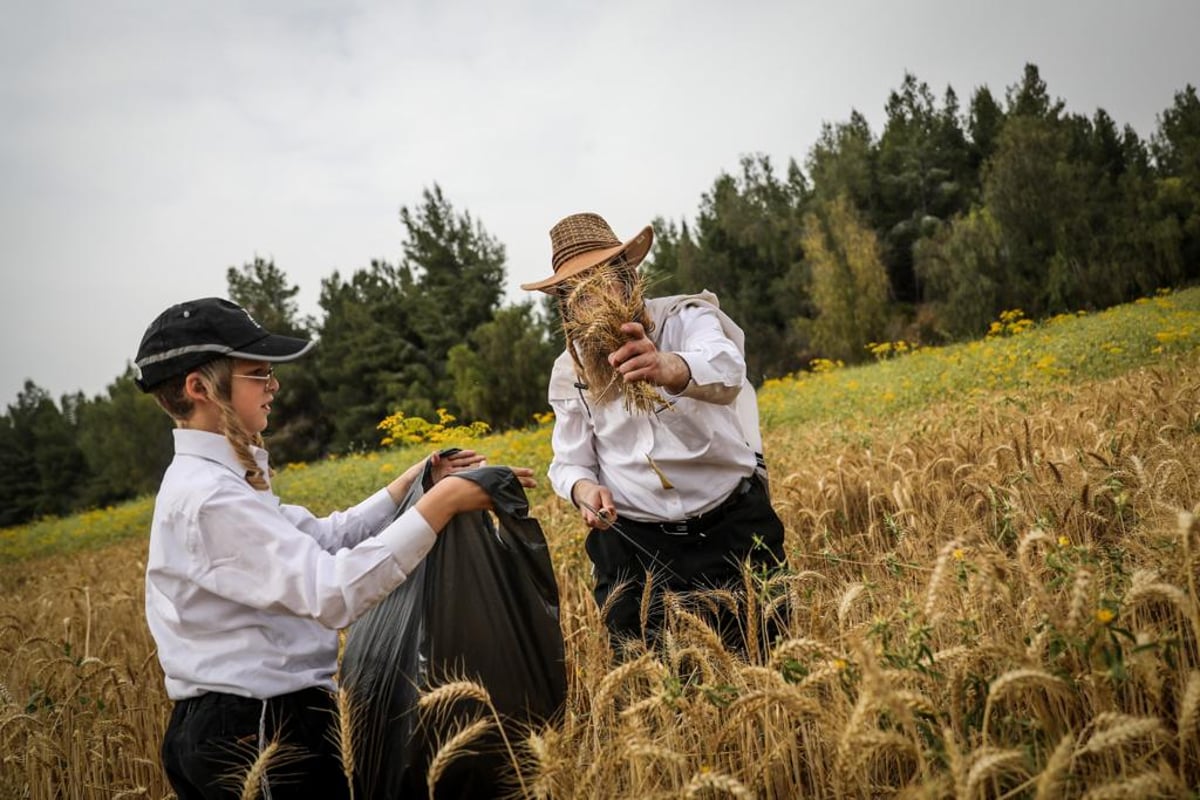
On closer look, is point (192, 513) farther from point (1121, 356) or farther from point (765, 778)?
point (1121, 356)

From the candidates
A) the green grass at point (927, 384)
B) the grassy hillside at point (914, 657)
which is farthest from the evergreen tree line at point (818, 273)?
the grassy hillside at point (914, 657)

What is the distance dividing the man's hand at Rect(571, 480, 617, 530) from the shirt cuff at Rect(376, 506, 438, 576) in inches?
31.1

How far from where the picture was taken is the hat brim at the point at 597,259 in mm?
2322

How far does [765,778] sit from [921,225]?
3560 centimetres

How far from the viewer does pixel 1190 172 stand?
23.1 meters

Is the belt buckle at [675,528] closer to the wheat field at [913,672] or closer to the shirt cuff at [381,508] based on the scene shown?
the wheat field at [913,672]

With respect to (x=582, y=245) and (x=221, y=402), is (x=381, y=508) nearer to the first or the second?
(x=221, y=402)

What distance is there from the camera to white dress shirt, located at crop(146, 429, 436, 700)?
1.43m

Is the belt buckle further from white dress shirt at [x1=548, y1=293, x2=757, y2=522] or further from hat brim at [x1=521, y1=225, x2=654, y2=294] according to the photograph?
hat brim at [x1=521, y1=225, x2=654, y2=294]

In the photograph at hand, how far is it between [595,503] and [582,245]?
0.99 meters

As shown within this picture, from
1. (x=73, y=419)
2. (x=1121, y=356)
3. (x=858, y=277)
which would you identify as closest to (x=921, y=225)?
(x=858, y=277)

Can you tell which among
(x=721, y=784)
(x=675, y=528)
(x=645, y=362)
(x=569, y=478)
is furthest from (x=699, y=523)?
(x=721, y=784)

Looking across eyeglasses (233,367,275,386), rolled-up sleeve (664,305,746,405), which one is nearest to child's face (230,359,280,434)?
eyeglasses (233,367,275,386)

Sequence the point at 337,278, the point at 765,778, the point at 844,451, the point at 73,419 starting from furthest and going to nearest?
the point at 73,419 → the point at 337,278 → the point at 844,451 → the point at 765,778
